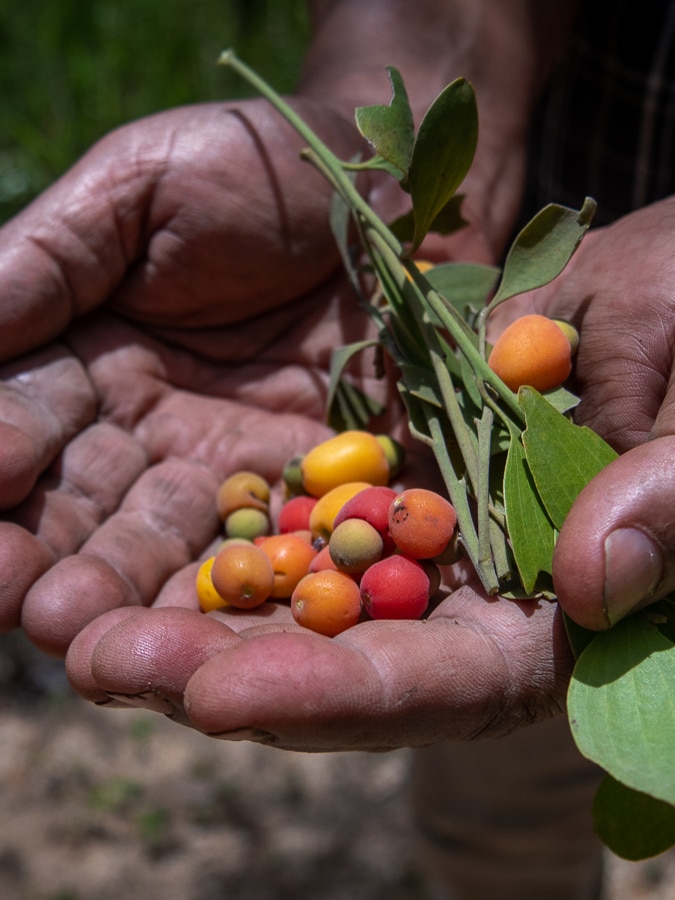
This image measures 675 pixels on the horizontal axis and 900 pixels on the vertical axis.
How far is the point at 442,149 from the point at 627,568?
1.74 feet

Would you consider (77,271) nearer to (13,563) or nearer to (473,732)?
(13,563)

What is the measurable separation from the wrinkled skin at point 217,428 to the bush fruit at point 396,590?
0.03 metres

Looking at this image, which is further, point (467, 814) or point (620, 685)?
point (467, 814)

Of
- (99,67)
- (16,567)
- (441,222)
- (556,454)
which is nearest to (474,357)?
(556,454)

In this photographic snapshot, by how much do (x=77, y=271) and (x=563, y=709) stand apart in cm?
98

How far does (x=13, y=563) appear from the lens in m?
1.12

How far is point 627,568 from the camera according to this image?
2.70 ft

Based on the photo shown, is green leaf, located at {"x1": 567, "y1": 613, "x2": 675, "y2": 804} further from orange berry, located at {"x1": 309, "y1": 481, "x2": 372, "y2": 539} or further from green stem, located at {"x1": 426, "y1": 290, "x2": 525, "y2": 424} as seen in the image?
orange berry, located at {"x1": 309, "y1": 481, "x2": 372, "y2": 539}

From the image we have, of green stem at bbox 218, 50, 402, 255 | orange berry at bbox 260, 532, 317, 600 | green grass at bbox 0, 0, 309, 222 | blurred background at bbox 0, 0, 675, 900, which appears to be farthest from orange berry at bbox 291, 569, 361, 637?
green grass at bbox 0, 0, 309, 222

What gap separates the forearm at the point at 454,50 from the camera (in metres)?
1.78

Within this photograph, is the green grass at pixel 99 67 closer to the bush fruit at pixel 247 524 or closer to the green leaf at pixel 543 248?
the bush fruit at pixel 247 524

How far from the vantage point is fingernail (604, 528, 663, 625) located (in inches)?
32.2

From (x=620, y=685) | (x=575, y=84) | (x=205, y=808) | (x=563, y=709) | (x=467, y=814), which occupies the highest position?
(x=575, y=84)

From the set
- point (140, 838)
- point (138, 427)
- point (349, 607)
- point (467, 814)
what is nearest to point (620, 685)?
point (349, 607)
